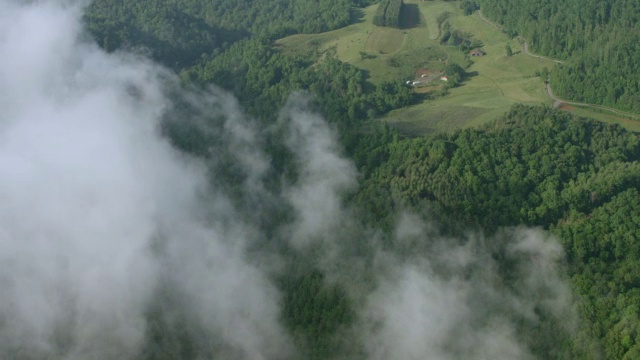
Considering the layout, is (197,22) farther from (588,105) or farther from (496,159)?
(496,159)

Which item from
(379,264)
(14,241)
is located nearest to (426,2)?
(379,264)

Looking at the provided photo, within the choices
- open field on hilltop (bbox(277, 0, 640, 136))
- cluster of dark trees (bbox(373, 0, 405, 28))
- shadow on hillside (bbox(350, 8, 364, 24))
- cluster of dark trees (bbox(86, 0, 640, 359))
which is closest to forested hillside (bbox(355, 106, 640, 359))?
cluster of dark trees (bbox(86, 0, 640, 359))

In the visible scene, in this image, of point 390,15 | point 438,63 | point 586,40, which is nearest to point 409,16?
point 390,15

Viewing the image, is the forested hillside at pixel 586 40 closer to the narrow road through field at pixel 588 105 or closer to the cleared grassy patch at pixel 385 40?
the narrow road through field at pixel 588 105

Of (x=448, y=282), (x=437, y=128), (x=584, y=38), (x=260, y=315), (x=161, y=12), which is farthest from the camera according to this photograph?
(x=161, y=12)

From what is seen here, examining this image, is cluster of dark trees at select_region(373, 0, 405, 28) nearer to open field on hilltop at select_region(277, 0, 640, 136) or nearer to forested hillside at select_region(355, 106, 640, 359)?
open field on hilltop at select_region(277, 0, 640, 136)

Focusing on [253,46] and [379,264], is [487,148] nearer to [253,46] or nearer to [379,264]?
[379,264]
